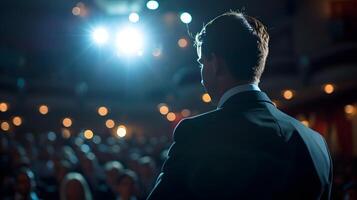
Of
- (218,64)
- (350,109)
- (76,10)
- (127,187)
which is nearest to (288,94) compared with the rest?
(350,109)

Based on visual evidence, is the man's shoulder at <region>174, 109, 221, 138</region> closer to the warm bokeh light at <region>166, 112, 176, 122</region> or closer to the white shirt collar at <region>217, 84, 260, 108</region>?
the white shirt collar at <region>217, 84, 260, 108</region>

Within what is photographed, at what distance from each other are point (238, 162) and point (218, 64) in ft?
1.07

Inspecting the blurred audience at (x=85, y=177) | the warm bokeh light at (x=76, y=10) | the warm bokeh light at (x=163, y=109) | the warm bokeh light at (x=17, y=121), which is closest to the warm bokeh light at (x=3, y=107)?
the warm bokeh light at (x=17, y=121)

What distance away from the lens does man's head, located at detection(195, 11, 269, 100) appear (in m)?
1.59

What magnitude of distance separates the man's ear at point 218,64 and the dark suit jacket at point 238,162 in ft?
0.54

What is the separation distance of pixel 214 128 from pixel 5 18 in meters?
28.3

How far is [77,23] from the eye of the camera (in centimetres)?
2866

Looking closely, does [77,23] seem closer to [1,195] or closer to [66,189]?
[1,195]

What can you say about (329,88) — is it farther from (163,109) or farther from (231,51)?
(231,51)

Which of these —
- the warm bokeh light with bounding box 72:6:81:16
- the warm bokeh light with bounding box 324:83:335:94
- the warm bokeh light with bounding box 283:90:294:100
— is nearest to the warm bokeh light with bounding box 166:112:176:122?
the warm bokeh light with bounding box 72:6:81:16

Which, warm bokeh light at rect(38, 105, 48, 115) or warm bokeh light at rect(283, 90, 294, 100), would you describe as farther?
warm bokeh light at rect(38, 105, 48, 115)

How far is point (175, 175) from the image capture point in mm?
1473

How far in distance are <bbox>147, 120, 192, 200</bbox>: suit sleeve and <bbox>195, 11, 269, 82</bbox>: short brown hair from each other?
27 centimetres

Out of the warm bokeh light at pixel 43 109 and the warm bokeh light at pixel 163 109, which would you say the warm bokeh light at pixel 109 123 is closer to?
the warm bokeh light at pixel 163 109
